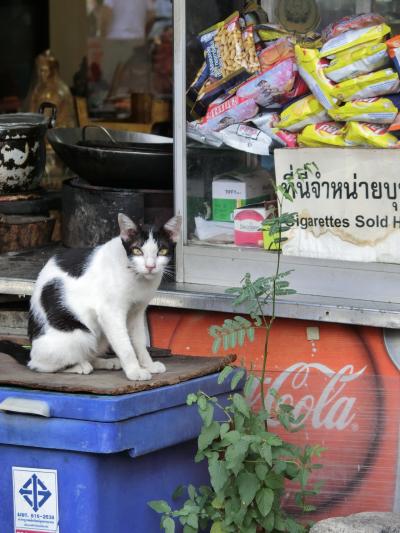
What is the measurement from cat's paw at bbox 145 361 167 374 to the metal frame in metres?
0.54

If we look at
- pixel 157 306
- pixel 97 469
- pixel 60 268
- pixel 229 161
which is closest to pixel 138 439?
pixel 97 469

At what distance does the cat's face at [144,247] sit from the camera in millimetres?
3535

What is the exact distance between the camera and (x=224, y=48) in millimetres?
4434

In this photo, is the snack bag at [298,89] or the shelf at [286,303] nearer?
the shelf at [286,303]

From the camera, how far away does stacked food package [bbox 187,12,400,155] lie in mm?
4039

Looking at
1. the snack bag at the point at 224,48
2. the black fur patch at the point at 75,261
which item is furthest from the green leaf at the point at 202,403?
the snack bag at the point at 224,48

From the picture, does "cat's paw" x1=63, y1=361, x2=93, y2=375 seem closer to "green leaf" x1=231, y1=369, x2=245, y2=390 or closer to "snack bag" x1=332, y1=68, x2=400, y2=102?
"green leaf" x1=231, y1=369, x2=245, y2=390

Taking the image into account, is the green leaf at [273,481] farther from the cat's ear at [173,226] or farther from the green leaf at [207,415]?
the cat's ear at [173,226]

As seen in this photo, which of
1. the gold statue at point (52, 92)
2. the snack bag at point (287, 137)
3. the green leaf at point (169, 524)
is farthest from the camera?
the gold statue at point (52, 92)

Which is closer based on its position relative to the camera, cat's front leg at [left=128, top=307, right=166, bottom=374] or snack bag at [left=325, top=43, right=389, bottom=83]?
cat's front leg at [left=128, top=307, right=166, bottom=374]

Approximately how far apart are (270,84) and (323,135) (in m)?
0.33

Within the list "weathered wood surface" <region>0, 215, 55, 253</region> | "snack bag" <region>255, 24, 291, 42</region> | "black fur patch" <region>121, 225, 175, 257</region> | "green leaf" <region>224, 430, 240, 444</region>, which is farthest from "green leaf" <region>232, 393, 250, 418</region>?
"weathered wood surface" <region>0, 215, 55, 253</region>

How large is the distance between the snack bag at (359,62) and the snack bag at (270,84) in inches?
9.0

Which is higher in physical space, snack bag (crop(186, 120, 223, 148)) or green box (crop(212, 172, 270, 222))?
snack bag (crop(186, 120, 223, 148))
